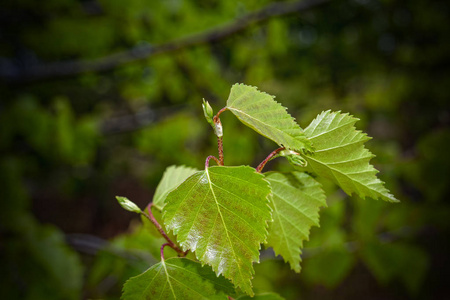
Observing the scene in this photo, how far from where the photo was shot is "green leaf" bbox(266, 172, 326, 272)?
564 millimetres

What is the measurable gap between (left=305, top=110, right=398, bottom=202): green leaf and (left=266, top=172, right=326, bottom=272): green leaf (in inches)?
3.1

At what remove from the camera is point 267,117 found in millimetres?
466

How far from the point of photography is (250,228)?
438mm

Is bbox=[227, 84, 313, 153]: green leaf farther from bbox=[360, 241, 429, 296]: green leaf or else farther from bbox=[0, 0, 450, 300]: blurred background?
bbox=[360, 241, 429, 296]: green leaf

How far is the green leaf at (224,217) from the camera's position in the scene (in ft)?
1.42

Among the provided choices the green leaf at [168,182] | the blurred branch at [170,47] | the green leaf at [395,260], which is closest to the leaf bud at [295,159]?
the green leaf at [168,182]

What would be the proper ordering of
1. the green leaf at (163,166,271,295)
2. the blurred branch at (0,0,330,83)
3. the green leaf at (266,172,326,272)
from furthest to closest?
the blurred branch at (0,0,330,83), the green leaf at (266,172,326,272), the green leaf at (163,166,271,295)

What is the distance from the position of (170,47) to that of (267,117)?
1922 millimetres

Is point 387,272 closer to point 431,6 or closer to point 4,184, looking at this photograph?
point 4,184

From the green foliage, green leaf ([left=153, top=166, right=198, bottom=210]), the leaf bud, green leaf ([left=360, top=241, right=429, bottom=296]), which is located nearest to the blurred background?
green leaf ([left=360, top=241, right=429, bottom=296])

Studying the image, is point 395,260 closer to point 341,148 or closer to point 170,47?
point 341,148

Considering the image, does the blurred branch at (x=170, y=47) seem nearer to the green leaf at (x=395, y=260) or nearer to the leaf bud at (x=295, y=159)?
the green leaf at (x=395, y=260)

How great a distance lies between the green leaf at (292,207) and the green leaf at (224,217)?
129 millimetres

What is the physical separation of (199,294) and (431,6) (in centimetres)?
480
